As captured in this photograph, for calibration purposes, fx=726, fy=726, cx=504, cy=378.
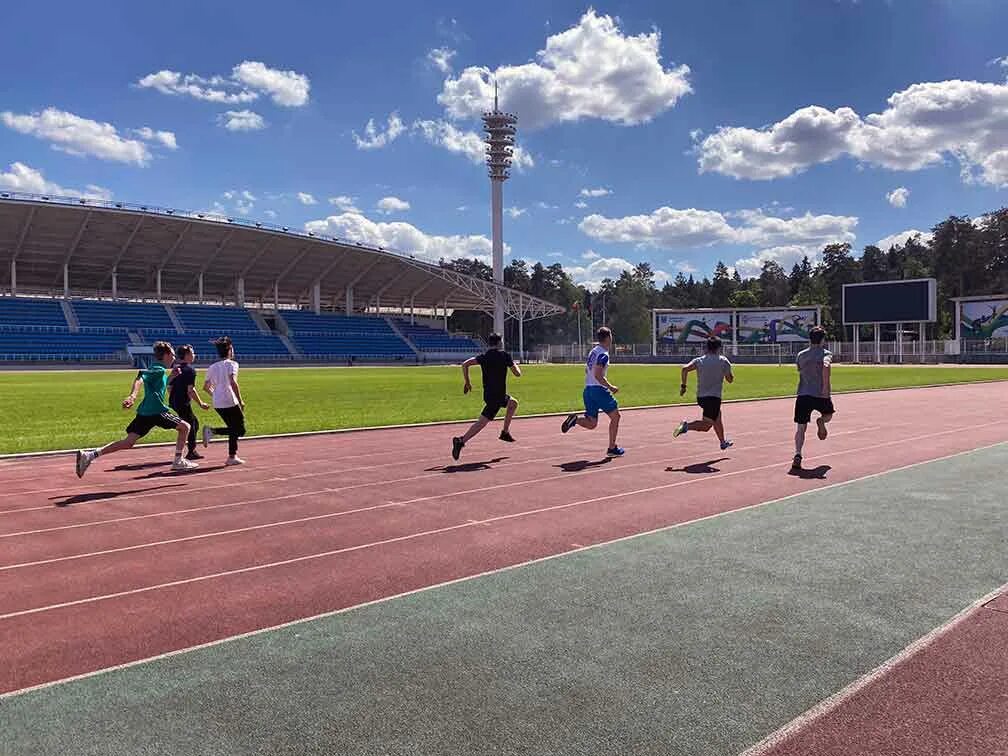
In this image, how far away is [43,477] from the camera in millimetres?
9188

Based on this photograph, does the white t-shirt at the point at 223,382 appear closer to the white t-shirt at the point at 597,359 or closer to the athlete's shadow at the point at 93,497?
the athlete's shadow at the point at 93,497

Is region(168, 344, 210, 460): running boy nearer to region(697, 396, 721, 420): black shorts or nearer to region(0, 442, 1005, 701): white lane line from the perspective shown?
region(0, 442, 1005, 701): white lane line

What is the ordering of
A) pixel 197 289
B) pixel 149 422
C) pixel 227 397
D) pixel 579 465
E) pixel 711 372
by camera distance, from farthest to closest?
pixel 197 289 < pixel 711 372 < pixel 227 397 < pixel 579 465 < pixel 149 422

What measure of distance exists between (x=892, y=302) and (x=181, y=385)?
253ft

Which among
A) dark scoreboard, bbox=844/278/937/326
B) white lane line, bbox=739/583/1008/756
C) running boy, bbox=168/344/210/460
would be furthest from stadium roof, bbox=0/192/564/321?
white lane line, bbox=739/583/1008/756

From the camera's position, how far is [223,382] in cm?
1002

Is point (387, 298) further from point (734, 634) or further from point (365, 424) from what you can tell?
point (734, 634)

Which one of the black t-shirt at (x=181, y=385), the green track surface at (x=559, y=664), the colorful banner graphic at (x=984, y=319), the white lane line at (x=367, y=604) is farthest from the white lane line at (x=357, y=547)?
the colorful banner graphic at (x=984, y=319)

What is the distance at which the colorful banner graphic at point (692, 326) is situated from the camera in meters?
90.4

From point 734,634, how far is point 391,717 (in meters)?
1.92

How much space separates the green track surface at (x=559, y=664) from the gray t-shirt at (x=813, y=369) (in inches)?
171

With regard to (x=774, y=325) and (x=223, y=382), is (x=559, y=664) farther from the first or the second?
(x=774, y=325)

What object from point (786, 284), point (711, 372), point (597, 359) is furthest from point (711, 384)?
point (786, 284)

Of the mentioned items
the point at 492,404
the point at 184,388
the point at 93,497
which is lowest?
the point at 93,497
